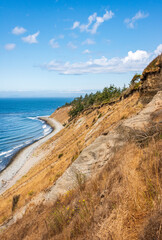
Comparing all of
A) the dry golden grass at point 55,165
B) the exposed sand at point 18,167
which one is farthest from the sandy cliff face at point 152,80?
the exposed sand at point 18,167

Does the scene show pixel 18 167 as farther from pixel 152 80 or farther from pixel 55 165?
pixel 152 80

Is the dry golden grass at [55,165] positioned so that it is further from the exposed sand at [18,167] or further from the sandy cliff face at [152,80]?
the exposed sand at [18,167]

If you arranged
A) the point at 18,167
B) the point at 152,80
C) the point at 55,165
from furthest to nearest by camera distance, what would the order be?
1. the point at 18,167
2. the point at 55,165
3. the point at 152,80

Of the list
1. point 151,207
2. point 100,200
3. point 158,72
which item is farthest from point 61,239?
point 158,72

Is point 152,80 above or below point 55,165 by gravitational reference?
above

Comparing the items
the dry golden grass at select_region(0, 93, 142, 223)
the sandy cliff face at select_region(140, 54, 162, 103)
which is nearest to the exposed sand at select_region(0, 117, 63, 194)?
the dry golden grass at select_region(0, 93, 142, 223)

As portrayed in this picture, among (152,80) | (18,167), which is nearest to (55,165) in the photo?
(152,80)

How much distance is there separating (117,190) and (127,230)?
1094 mm

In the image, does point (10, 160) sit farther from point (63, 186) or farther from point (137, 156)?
point (137, 156)

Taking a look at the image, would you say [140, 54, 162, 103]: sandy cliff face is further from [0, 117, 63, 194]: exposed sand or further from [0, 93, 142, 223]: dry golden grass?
[0, 117, 63, 194]: exposed sand

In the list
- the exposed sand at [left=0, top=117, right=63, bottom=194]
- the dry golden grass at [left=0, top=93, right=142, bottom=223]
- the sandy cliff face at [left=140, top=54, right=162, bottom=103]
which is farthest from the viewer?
the exposed sand at [left=0, top=117, right=63, bottom=194]

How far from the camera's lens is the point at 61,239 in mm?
3949

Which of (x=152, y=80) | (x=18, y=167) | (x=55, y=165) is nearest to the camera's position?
(x=152, y=80)

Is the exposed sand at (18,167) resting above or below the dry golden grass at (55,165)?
below
